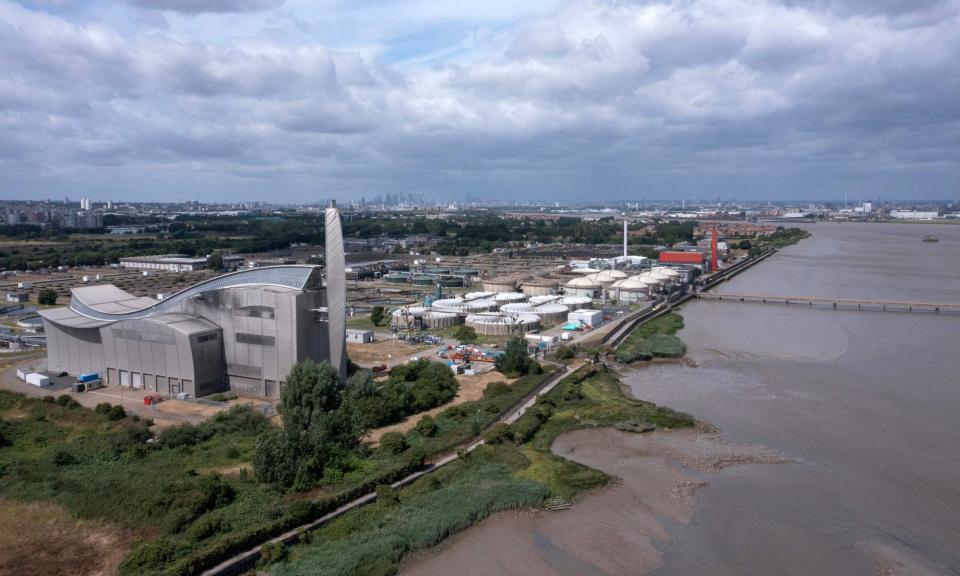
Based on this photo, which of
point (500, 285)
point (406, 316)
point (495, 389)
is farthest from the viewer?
point (500, 285)

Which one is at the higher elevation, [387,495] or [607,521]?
[387,495]

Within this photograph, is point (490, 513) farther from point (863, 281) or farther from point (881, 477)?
point (863, 281)

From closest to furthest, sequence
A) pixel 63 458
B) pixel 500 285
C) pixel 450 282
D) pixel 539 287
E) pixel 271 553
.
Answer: pixel 271 553 → pixel 63 458 → pixel 539 287 → pixel 500 285 → pixel 450 282

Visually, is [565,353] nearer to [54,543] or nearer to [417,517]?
[417,517]

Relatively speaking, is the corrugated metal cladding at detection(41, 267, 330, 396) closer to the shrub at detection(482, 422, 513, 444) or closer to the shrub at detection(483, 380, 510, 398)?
the shrub at detection(483, 380, 510, 398)

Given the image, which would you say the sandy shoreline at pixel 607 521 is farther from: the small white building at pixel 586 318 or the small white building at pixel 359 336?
the small white building at pixel 586 318

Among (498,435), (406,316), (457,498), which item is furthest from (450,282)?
(457,498)

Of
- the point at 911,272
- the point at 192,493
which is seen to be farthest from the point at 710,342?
the point at 911,272
